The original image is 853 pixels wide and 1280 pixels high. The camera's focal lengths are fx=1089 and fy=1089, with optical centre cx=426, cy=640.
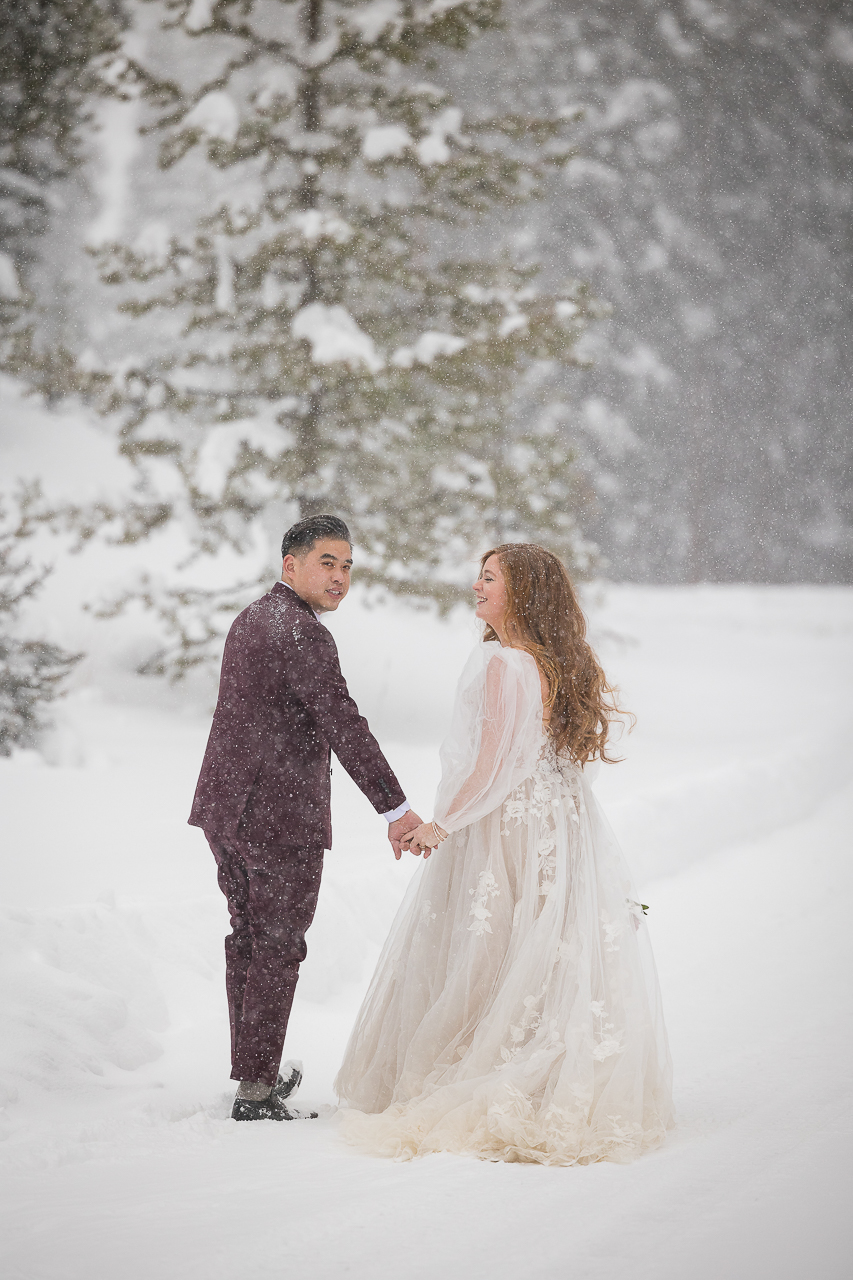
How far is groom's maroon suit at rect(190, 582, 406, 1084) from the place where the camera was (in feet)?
11.3

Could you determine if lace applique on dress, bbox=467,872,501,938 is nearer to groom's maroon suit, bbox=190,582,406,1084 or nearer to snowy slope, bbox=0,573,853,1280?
groom's maroon suit, bbox=190,582,406,1084

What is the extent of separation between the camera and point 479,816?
351cm

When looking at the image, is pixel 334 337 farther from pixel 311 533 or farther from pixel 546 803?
pixel 546 803

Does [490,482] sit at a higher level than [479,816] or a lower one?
higher

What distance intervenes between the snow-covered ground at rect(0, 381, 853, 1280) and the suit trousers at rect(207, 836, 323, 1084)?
228 millimetres

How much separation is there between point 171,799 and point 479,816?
690 centimetres

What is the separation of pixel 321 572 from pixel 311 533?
0.45ft

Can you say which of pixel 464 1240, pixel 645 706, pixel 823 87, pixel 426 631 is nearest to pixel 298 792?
pixel 464 1240

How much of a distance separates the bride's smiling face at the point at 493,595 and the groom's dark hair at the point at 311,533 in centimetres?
49

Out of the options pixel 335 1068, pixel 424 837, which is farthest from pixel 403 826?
pixel 335 1068

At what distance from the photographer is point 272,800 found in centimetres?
347

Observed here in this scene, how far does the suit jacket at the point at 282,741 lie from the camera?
3.47m

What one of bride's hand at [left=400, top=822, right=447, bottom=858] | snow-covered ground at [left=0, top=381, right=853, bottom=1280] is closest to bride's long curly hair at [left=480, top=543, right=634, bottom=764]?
bride's hand at [left=400, top=822, right=447, bottom=858]

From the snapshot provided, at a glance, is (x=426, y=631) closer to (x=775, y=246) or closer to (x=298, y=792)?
(x=298, y=792)
